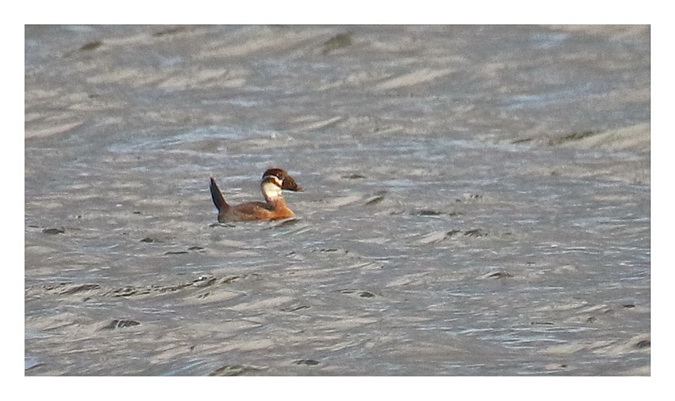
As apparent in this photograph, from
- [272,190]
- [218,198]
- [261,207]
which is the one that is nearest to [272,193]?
[272,190]

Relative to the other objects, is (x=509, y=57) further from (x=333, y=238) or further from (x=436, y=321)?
(x=436, y=321)

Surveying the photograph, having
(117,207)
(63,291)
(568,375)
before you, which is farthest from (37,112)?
(568,375)

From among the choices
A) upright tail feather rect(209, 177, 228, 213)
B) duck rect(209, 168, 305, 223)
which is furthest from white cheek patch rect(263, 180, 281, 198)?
upright tail feather rect(209, 177, 228, 213)

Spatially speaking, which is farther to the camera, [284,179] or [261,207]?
[284,179]

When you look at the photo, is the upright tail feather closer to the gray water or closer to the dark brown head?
the gray water

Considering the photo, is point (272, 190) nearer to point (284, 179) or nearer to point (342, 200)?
point (284, 179)

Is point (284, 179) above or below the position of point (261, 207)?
above
